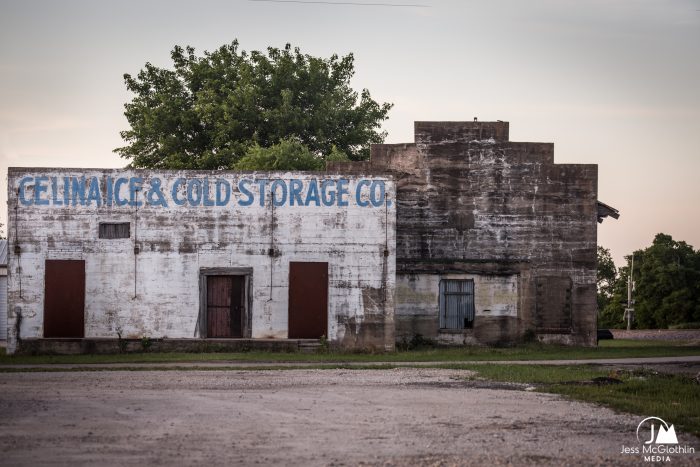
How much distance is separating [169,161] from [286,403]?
40096mm

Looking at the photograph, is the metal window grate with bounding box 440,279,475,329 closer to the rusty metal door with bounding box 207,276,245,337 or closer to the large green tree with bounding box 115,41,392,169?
the rusty metal door with bounding box 207,276,245,337

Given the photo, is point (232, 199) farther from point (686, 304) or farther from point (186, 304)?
point (686, 304)

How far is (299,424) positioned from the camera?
15070 millimetres

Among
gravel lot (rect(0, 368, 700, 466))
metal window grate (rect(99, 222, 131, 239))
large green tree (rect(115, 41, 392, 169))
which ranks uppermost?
large green tree (rect(115, 41, 392, 169))

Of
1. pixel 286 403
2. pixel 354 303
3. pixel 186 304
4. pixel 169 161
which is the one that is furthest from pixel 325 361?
pixel 169 161

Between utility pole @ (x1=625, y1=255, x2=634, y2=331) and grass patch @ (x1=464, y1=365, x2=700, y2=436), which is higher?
utility pole @ (x1=625, y1=255, x2=634, y2=331)

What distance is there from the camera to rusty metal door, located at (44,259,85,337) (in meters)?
30.7

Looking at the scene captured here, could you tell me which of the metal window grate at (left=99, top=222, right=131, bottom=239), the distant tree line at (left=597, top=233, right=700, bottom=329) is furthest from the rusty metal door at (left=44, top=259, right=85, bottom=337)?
the distant tree line at (left=597, top=233, right=700, bottom=329)

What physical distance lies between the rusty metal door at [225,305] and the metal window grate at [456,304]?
686 centimetres

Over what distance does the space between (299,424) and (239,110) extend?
41.6 metres

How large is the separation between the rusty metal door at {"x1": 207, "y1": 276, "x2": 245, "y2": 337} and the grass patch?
8.46 metres

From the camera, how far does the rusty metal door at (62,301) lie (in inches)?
1209

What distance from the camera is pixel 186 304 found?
30.9 m

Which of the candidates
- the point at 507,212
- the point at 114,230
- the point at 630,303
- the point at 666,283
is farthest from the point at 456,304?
the point at 666,283
